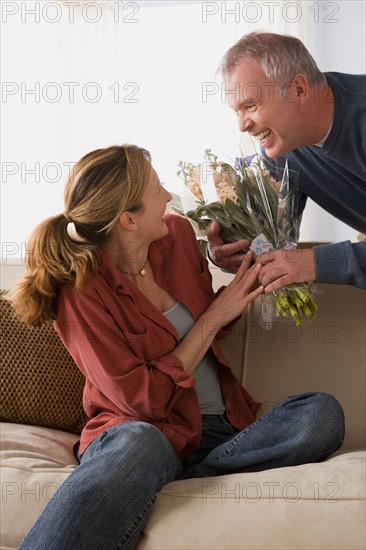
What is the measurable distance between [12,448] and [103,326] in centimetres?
45

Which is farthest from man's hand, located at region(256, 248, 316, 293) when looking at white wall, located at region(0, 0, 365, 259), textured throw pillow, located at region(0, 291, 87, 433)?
white wall, located at region(0, 0, 365, 259)

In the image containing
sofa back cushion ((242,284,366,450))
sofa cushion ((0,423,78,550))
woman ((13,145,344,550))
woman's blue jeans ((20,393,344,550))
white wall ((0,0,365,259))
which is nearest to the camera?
woman's blue jeans ((20,393,344,550))

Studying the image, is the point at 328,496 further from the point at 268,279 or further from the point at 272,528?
the point at 268,279

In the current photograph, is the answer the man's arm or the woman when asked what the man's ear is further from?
the man's arm

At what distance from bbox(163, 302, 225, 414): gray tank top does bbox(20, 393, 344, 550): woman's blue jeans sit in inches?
1.3

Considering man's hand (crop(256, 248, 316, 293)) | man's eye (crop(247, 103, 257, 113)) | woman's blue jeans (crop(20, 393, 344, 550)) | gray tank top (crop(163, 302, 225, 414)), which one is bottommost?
woman's blue jeans (crop(20, 393, 344, 550))

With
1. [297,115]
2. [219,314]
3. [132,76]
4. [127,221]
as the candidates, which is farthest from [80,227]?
[132,76]

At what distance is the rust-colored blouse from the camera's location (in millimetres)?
1938

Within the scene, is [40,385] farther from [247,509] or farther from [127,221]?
[247,509]

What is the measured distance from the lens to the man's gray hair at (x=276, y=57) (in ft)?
7.30

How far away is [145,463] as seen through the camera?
1747 millimetres

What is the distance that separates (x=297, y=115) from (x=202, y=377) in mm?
777

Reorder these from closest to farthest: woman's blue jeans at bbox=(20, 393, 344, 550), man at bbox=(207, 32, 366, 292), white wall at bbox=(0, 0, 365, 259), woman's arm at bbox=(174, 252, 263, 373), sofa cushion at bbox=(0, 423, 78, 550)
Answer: woman's blue jeans at bbox=(20, 393, 344, 550)
sofa cushion at bbox=(0, 423, 78, 550)
woman's arm at bbox=(174, 252, 263, 373)
man at bbox=(207, 32, 366, 292)
white wall at bbox=(0, 0, 365, 259)

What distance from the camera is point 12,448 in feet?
6.91
